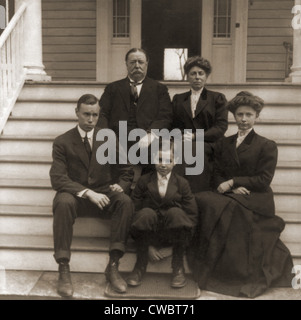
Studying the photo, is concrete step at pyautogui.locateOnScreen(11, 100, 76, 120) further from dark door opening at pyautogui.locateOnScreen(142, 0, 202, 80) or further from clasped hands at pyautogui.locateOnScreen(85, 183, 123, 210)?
dark door opening at pyautogui.locateOnScreen(142, 0, 202, 80)

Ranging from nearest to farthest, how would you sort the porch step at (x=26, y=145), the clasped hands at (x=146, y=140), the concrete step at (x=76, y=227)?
the concrete step at (x=76, y=227)
the clasped hands at (x=146, y=140)
the porch step at (x=26, y=145)

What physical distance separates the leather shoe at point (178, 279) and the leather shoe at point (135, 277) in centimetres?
20

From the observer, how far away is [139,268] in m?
2.76

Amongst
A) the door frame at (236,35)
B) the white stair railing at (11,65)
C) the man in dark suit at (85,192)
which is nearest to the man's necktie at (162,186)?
the man in dark suit at (85,192)

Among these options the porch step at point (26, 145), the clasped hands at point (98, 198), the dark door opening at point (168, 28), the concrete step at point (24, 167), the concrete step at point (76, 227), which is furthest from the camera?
the dark door opening at point (168, 28)

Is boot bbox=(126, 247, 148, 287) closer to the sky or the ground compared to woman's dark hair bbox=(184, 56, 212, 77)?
closer to the ground

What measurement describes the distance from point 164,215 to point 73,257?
732 mm

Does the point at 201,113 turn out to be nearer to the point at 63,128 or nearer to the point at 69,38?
the point at 63,128

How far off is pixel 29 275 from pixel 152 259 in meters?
0.86

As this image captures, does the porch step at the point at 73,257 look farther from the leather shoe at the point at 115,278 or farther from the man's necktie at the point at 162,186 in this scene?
the man's necktie at the point at 162,186

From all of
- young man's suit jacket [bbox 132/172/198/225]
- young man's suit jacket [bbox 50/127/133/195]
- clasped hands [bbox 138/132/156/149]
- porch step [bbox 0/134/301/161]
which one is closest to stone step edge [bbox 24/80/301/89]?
porch step [bbox 0/134/301/161]

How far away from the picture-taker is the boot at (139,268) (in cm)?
272

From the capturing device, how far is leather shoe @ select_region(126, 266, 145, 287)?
2.70m

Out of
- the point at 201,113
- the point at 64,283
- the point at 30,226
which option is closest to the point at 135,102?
the point at 201,113
